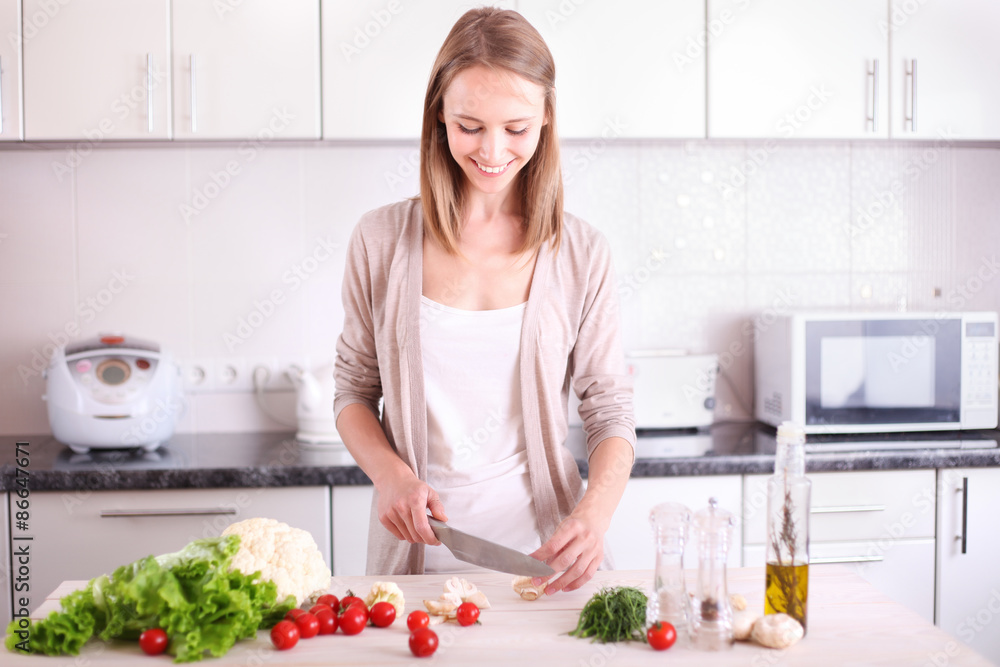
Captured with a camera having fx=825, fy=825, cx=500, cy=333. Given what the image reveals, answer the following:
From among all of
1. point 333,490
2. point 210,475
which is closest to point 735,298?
point 333,490

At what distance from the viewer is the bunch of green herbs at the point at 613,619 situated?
0.90 meters

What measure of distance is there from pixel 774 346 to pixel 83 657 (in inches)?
71.2

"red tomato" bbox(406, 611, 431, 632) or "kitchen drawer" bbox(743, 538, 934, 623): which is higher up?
"red tomato" bbox(406, 611, 431, 632)

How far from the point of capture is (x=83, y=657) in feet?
2.79

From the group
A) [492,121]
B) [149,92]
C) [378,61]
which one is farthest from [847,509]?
[149,92]

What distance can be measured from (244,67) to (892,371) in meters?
1.77

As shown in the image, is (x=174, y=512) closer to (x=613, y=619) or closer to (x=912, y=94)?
(x=613, y=619)

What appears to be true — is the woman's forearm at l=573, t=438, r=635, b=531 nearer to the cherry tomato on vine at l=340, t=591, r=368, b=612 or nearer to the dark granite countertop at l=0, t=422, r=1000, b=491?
the cherry tomato on vine at l=340, t=591, r=368, b=612

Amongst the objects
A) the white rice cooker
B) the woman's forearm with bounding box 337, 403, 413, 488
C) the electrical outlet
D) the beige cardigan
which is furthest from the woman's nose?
the electrical outlet

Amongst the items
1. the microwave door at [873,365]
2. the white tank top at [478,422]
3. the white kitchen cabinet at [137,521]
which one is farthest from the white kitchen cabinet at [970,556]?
the white kitchen cabinet at [137,521]

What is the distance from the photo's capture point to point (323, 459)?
6.17ft

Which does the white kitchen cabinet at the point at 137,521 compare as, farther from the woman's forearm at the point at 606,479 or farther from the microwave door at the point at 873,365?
the microwave door at the point at 873,365

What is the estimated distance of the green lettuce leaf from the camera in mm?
836

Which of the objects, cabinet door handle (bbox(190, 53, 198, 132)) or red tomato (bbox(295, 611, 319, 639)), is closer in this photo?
red tomato (bbox(295, 611, 319, 639))
